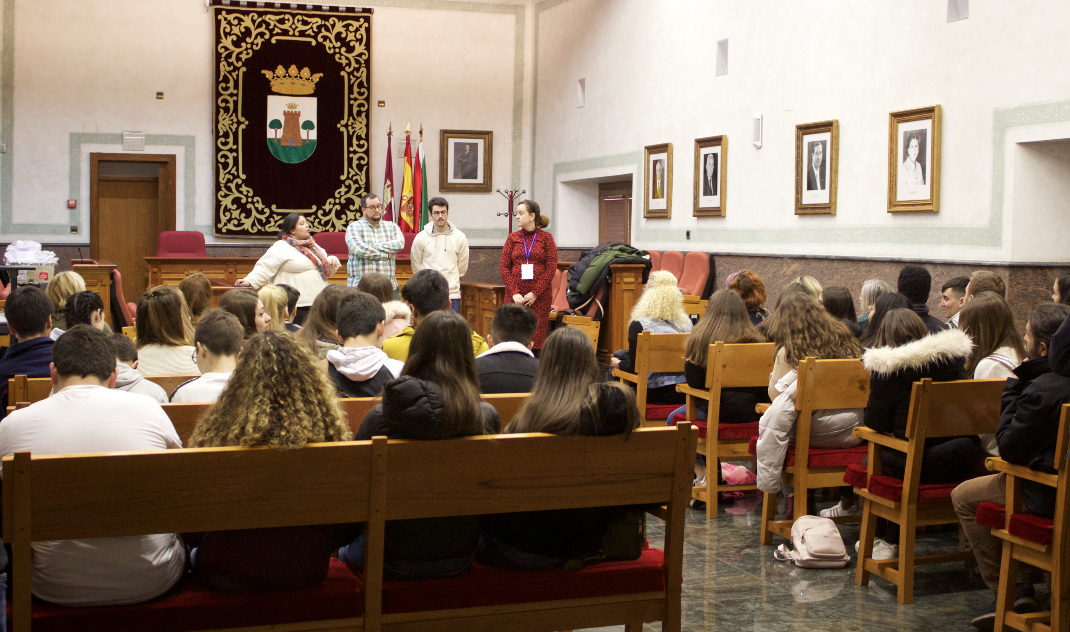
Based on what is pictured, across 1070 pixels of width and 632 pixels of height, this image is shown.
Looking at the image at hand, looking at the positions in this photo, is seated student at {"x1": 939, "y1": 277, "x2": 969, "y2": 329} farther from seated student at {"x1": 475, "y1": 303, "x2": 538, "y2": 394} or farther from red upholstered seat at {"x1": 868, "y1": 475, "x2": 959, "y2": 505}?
seated student at {"x1": 475, "y1": 303, "x2": 538, "y2": 394}

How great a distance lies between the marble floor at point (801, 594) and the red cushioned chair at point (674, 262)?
21.0ft

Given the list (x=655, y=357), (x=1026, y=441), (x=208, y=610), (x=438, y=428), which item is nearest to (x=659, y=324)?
(x=655, y=357)

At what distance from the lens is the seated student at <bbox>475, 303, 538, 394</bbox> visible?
12.2 ft

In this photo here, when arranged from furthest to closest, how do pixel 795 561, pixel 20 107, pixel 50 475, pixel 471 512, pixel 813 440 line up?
pixel 20 107 < pixel 813 440 < pixel 795 561 < pixel 471 512 < pixel 50 475

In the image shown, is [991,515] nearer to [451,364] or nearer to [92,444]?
[451,364]

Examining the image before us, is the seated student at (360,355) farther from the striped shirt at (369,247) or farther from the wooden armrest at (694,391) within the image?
the striped shirt at (369,247)

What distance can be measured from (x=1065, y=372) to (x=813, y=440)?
1392 millimetres

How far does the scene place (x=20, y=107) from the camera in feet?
42.9

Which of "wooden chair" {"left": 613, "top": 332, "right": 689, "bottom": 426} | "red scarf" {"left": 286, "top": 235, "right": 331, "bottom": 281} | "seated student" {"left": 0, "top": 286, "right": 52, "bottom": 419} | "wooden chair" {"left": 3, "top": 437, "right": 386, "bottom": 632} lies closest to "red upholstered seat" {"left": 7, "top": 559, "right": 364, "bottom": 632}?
"wooden chair" {"left": 3, "top": 437, "right": 386, "bottom": 632}

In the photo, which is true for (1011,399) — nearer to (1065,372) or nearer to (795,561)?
(1065,372)

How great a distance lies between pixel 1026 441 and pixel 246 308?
307cm

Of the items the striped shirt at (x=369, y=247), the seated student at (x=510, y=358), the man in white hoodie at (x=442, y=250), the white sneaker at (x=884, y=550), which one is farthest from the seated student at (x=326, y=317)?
the man in white hoodie at (x=442, y=250)

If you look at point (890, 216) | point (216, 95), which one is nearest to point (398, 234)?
point (890, 216)

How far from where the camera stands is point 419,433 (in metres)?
2.48
